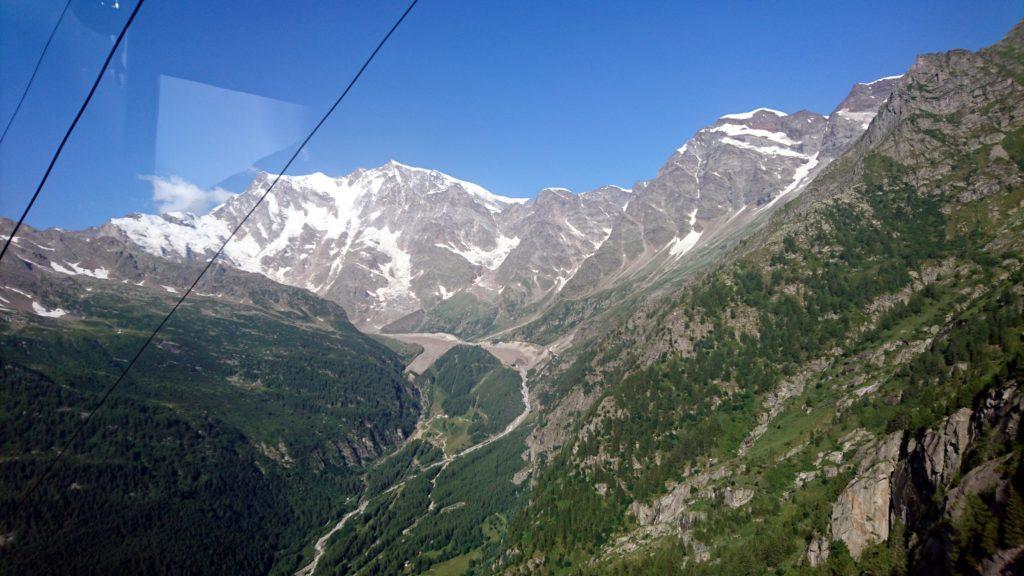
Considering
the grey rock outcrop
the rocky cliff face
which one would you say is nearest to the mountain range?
the grey rock outcrop

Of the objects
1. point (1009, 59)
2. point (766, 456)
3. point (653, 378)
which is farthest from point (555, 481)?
point (1009, 59)

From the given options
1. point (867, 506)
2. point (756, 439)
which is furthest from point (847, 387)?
point (867, 506)

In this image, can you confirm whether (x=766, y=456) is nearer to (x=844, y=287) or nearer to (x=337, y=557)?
(x=844, y=287)

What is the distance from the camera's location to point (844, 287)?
12119 centimetres

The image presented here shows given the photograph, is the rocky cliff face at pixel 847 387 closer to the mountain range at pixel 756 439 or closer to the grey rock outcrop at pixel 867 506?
the grey rock outcrop at pixel 867 506

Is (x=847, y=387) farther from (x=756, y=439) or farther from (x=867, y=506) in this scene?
(x=867, y=506)

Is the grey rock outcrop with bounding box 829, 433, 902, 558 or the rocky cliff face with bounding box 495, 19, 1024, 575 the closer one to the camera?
the rocky cliff face with bounding box 495, 19, 1024, 575

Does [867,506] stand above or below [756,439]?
above

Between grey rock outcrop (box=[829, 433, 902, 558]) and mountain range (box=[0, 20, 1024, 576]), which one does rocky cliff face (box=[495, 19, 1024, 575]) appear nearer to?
grey rock outcrop (box=[829, 433, 902, 558])

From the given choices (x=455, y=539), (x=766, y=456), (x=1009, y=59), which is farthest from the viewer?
(x=1009, y=59)

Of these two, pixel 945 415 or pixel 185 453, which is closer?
pixel 945 415

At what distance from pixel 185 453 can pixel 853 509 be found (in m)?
204

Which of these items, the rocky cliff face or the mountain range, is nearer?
the rocky cliff face

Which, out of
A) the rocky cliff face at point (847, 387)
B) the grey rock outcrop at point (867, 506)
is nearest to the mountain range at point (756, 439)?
the grey rock outcrop at point (867, 506)
